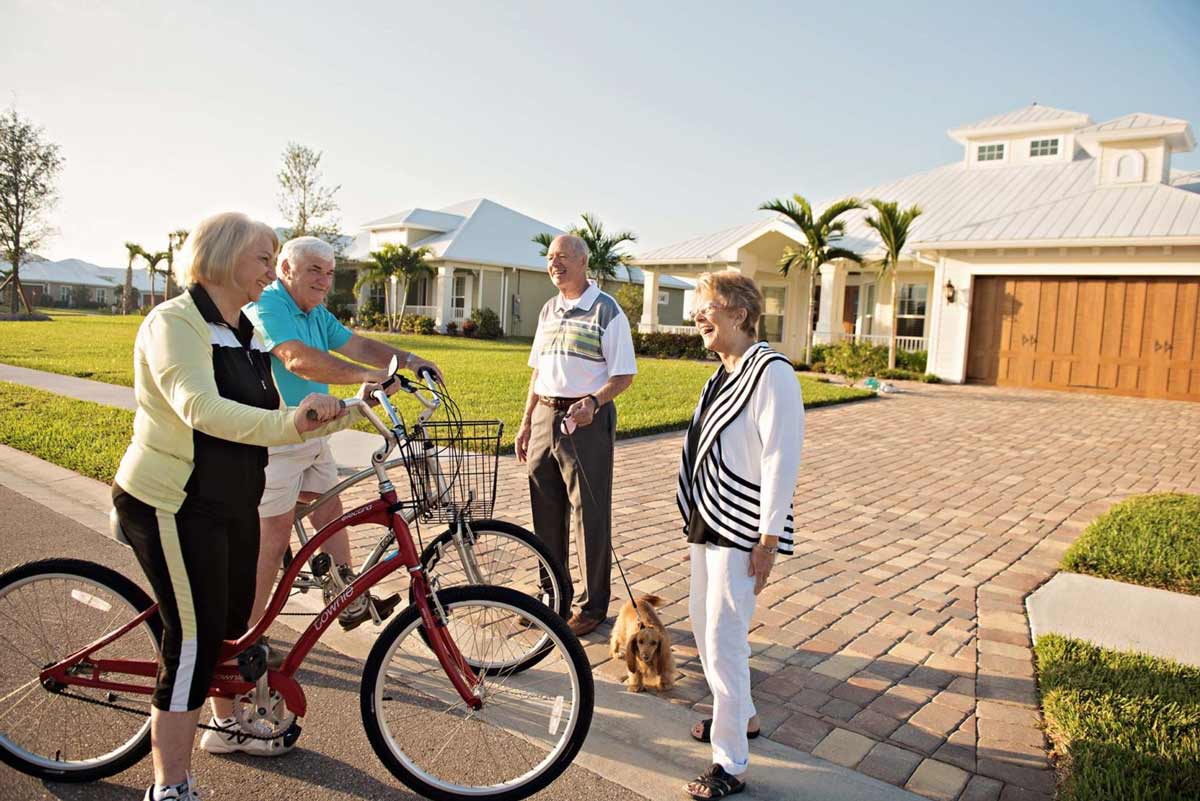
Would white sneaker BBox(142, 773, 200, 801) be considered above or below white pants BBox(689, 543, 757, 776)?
below

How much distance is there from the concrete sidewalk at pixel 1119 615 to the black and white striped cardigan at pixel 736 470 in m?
2.58

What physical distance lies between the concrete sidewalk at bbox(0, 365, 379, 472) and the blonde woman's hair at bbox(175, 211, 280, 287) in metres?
5.06

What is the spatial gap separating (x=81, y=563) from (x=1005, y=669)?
413 cm

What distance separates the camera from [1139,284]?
17422mm

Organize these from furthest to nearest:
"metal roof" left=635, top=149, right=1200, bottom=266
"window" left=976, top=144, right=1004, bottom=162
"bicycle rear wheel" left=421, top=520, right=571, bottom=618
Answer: "window" left=976, top=144, right=1004, bottom=162 < "metal roof" left=635, top=149, right=1200, bottom=266 < "bicycle rear wheel" left=421, top=520, right=571, bottom=618

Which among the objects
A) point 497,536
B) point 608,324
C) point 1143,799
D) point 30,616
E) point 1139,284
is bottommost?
point 1143,799

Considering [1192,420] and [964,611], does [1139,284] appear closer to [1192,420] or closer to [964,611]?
[1192,420]

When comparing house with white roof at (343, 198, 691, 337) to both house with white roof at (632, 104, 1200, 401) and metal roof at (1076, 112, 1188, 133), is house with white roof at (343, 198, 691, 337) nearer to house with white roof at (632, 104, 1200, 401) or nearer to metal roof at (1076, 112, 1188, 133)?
house with white roof at (632, 104, 1200, 401)

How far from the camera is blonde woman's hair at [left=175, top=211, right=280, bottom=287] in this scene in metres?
2.59

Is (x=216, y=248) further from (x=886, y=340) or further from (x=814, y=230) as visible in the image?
(x=886, y=340)

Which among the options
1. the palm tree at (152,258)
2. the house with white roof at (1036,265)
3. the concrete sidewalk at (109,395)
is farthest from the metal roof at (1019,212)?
the palm tree at (152,258)

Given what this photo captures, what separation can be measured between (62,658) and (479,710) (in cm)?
155

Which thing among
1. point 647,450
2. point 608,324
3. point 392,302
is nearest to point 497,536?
point 608,324

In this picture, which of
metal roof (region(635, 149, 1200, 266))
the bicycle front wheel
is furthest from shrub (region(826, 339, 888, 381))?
the bicycle front wheel
